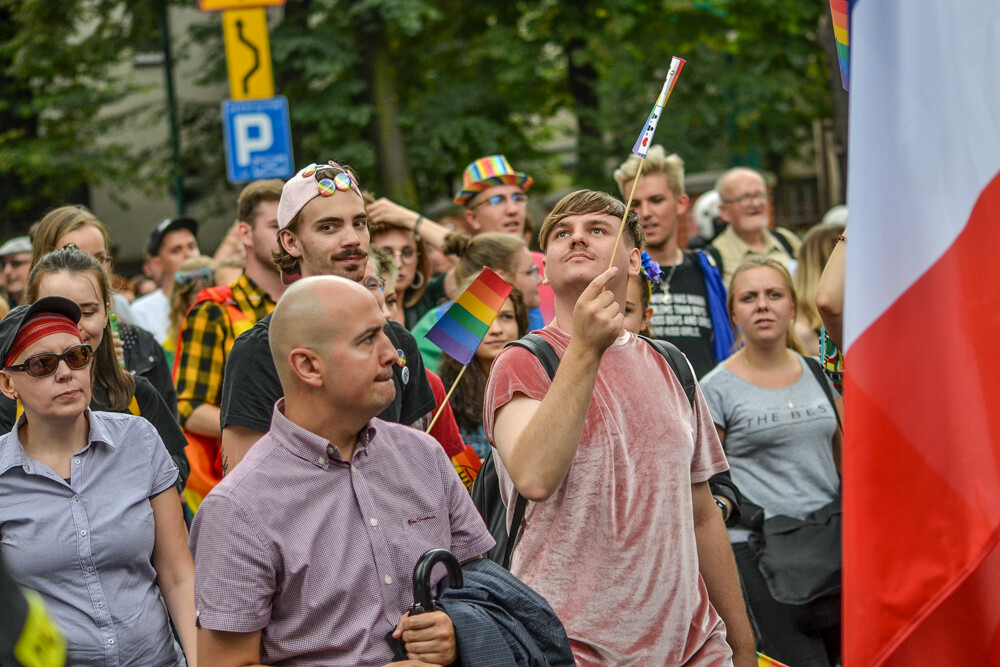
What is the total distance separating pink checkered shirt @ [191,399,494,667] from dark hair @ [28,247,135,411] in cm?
180

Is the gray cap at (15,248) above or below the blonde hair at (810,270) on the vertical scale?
above

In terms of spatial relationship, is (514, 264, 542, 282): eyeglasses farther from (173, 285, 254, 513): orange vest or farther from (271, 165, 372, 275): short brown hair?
(271, 165, 372, 275): short brown hair

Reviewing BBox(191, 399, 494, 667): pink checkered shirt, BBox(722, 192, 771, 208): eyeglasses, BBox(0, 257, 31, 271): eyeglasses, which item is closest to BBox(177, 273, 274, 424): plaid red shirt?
BBox(191, 399, 494, 667): pink checkered shirt

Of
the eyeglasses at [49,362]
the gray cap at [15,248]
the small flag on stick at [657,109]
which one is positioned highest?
the small flag on stick at [657,109]

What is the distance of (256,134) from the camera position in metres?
11.1

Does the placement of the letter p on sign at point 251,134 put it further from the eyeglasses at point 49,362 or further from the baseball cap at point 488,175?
the eyeglasses at point 49,362

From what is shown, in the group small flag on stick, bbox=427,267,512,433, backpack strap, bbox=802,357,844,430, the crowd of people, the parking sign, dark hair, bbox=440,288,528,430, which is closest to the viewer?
the crowd of people

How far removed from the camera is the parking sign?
11055 mm

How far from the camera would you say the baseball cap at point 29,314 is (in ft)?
11.6

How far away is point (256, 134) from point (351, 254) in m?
7.60

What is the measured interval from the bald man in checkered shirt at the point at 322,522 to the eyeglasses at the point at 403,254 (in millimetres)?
3755

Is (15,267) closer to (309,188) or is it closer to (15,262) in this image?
(15,262)

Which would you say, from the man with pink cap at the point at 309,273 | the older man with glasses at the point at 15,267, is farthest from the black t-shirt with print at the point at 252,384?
the older man with glasses at the point at 15,267

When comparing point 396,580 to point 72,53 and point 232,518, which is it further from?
point 72,53
